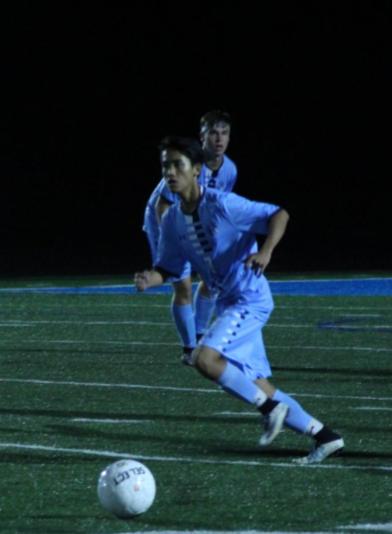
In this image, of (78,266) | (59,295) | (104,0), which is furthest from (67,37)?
(59,295)

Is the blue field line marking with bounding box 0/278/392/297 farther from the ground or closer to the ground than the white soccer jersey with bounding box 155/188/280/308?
closer to the ground

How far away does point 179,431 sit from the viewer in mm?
8000

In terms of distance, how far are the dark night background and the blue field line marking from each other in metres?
11.4

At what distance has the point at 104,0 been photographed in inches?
1422

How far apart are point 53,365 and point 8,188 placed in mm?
24253

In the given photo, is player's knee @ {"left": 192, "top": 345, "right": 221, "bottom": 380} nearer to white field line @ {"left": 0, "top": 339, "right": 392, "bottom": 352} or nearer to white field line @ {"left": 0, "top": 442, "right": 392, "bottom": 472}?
white field line @ {"left": 0, "top": 442, "right": 392, "bottom": 472}

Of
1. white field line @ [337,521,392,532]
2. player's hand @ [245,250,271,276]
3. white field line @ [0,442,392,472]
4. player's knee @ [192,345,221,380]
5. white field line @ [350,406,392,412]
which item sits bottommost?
white field line @ [350,406,392,412]

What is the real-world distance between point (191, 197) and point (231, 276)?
433mm

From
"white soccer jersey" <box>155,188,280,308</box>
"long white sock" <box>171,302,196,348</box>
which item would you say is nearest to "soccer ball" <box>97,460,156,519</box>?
"white soccer jersey" <box>155,188,280,308</box>

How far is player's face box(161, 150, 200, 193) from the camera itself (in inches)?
278

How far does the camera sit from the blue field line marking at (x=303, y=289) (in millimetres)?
20312

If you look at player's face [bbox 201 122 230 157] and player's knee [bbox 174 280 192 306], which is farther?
player's knee [bbox 174 280 192 306]

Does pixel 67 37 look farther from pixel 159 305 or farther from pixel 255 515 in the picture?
pixel 255 515

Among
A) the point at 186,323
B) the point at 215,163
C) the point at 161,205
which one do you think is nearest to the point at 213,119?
the point at 215,163
